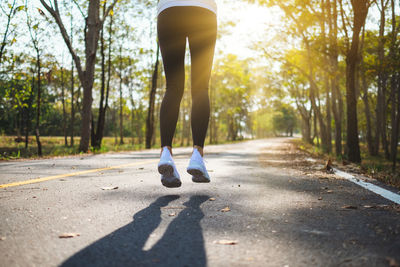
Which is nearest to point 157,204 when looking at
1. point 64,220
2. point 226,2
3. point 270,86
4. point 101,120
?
point 64,220

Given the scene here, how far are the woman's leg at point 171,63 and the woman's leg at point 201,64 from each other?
0.14 m

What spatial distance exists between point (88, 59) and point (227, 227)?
40.3ft

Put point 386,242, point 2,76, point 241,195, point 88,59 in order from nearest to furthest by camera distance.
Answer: point 386,242, point 241,195, point 88,59, point 2,76

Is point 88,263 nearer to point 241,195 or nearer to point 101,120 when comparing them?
point 241,195

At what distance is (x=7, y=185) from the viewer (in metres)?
3.14

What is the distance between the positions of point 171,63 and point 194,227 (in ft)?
5.58

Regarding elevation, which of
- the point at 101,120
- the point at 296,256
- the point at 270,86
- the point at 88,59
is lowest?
the point at 296,256

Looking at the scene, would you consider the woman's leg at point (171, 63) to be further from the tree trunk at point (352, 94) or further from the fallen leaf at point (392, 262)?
the tree trunk at point (352, 94)

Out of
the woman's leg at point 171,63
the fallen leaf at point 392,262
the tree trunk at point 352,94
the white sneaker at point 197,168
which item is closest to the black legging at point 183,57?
the woman's leg at point 171,63

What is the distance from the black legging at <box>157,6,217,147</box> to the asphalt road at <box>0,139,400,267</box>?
69 cm

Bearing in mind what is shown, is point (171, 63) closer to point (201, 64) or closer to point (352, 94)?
point (201, 64)

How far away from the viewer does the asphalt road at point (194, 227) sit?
4.58 ft

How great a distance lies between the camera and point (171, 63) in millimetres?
3008

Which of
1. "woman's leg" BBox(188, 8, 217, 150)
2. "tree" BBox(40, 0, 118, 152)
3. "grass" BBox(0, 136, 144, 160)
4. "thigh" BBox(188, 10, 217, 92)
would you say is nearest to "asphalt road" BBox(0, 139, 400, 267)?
"woman's leg" BBox(188, 8, 217, 150)
